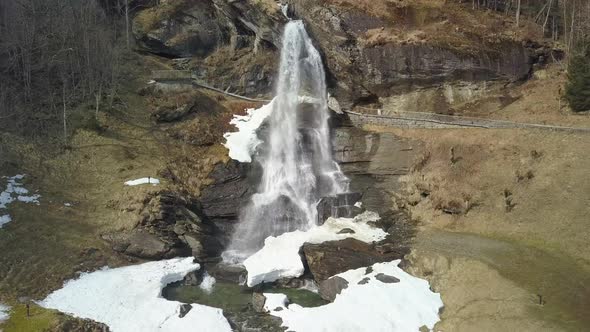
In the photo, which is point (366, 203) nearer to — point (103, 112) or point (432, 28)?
point (432, 28)

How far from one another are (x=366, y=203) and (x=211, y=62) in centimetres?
2056

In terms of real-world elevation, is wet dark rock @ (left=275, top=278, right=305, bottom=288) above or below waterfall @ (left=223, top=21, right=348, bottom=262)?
below

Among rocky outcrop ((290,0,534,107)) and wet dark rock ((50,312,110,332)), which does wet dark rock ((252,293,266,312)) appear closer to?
wet dark rock ((50,312,110,332))

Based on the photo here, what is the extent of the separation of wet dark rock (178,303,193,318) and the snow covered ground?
11271 mm

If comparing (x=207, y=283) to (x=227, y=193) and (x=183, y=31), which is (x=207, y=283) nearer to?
(x=227, y=193)

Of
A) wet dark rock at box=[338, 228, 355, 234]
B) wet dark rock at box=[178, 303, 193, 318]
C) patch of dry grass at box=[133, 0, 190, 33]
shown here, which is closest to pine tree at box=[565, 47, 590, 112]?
wet dark rock at box=[338, 228, 355, 234]

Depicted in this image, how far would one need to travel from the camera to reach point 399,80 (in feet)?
123

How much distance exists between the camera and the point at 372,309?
21.1m

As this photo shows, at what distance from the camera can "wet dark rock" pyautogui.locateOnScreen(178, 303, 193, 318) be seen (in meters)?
21.1

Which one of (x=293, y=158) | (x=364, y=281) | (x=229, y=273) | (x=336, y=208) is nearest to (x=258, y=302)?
(x=229, y=273)

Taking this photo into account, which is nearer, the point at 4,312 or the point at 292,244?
the point at 4,312

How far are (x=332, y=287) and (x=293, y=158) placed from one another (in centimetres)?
1227

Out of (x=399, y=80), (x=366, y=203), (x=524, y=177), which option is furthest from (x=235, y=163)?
(x=524, y=177)

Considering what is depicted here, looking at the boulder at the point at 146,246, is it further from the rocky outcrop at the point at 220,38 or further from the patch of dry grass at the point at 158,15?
the patch of dry grass at the point at 158,15
